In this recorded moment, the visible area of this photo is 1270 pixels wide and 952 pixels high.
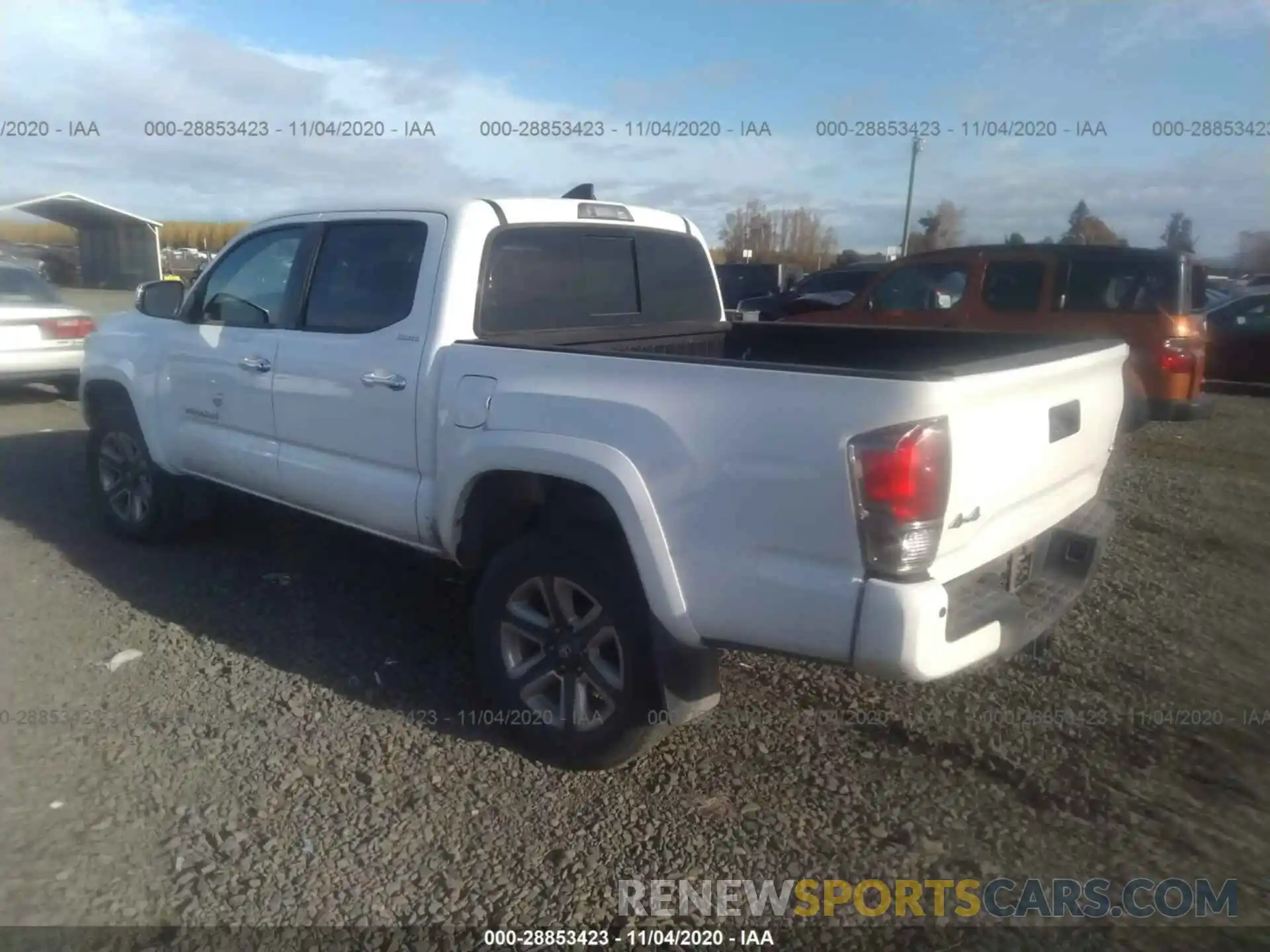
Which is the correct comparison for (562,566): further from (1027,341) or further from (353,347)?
(1027,341)

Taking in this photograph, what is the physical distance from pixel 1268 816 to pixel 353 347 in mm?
3687

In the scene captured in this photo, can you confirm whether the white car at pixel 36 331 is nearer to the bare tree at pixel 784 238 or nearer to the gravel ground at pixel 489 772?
the gravel ground at pixel 489 772

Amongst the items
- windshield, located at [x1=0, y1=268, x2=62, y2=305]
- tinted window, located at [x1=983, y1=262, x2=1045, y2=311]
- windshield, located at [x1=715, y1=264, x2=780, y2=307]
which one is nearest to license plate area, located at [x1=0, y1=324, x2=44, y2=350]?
windshield, located at [x1=0, y1=268, x2=62, y2=305]

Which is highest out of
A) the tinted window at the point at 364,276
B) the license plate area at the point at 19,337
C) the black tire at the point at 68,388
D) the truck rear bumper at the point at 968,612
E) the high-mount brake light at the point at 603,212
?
the high-mount brake light at the point at 603,212

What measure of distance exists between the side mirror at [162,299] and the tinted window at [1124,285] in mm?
7522

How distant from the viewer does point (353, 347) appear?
4102 mm

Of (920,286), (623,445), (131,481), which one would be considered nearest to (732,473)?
(623,445)

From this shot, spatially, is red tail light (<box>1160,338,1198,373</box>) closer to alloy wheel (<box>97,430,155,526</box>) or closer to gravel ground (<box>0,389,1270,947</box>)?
gravel ground (<box>0,389,1270,947</box>)

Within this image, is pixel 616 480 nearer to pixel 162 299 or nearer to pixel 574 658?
pixel 574 658

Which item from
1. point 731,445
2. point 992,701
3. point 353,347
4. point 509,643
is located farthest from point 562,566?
point 992,701

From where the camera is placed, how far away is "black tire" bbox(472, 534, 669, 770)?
325 cm

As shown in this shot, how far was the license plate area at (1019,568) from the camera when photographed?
10.6 feet

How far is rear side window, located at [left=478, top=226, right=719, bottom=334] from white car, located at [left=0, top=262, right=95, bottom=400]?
714cm

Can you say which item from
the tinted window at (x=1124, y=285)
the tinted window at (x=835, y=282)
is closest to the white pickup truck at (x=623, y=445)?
the tinted window at (x=1124, y=285)
